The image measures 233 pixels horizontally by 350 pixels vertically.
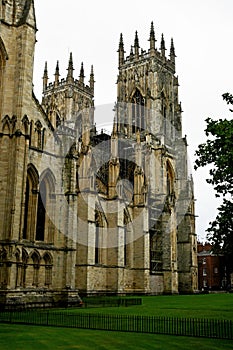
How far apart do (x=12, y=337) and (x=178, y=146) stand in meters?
60.0

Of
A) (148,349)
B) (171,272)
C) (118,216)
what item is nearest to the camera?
(148,349)

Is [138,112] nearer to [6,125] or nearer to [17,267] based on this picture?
[6,125]

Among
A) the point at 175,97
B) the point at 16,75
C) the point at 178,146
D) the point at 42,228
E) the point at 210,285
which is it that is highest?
the point at 175,97

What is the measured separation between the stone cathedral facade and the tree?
490 inches

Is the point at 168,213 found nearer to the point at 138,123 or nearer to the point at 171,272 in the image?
the point at 171,272

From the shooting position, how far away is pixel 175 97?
7800cm

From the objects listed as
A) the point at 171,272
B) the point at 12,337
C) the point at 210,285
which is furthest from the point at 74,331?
the point at 210,285

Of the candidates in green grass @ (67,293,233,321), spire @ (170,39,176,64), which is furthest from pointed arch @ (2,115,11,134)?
spire @ (170,39,176,64)

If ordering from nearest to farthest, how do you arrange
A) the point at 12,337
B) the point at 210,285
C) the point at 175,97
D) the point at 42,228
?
the point at 12,337 → the point at 42,228 → the point at 175,97 → the point at 210,285

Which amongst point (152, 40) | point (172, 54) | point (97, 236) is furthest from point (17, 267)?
point (172, 54)

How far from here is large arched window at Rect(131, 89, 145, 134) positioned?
236 ft

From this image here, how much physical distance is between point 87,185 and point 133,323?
78.8 ft

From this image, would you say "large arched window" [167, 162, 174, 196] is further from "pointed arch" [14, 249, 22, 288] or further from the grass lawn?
the grass lawn

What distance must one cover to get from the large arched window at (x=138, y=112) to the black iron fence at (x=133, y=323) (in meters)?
51.1
